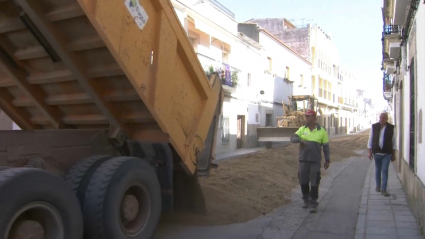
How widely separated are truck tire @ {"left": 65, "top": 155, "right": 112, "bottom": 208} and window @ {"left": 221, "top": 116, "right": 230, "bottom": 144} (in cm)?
1703

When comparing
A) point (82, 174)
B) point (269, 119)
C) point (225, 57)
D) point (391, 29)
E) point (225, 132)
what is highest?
point (225, 57)

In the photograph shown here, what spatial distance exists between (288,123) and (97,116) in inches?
757

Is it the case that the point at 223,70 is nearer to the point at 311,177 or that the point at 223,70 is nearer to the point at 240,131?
the point at 240,131

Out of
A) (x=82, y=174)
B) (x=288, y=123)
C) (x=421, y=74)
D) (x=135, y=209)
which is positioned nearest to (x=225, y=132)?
(x=288, y=123)

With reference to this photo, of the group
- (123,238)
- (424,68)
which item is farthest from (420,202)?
(123,238)

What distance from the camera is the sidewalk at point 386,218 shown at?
5.52 metres

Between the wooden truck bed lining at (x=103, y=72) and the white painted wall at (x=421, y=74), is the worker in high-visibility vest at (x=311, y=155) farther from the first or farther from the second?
the wooden truck bed lining at (x=103, y=72)

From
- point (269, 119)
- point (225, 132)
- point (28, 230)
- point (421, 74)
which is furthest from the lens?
point (269, 119)

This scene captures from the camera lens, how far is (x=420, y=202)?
560 centimetres

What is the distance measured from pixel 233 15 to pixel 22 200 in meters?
20.9

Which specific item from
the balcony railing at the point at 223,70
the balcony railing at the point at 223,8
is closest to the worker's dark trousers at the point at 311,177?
the balcony railing at the point at 223,70

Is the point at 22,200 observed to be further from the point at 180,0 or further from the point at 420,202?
the point at 180,0

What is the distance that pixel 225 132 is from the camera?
2194 cm

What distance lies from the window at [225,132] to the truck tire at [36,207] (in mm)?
17890
